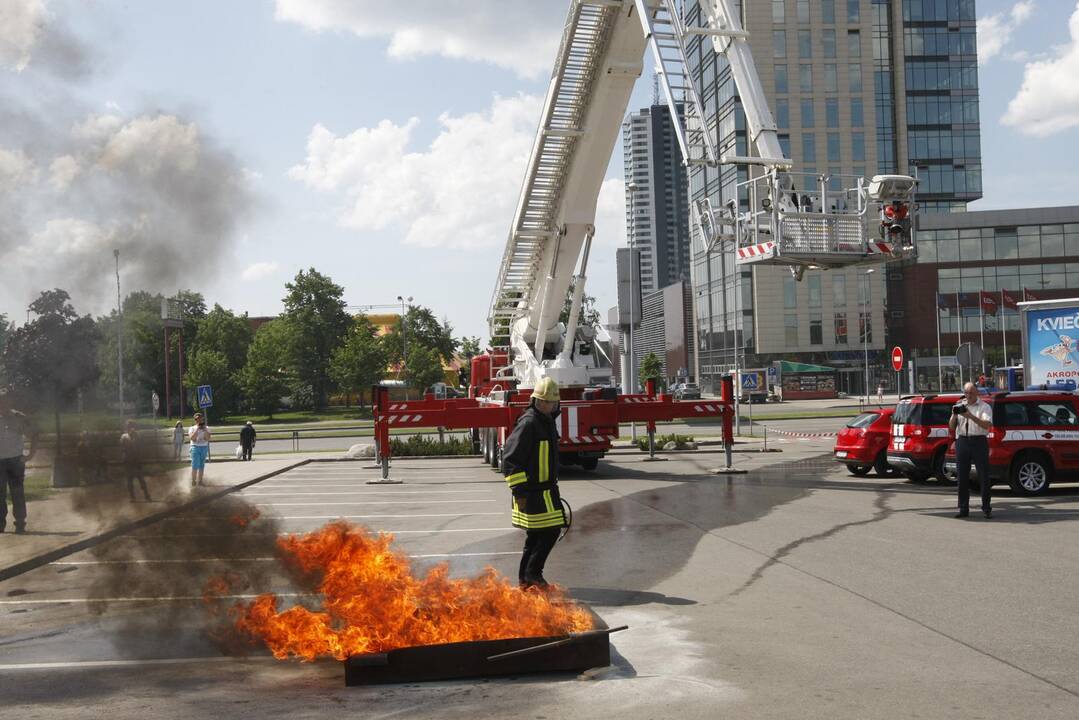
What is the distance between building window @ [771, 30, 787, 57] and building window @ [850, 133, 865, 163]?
8769 millimetres

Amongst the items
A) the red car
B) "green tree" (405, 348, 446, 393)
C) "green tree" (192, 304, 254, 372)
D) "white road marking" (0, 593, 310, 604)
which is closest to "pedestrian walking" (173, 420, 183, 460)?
"white road marking" (0, 593, 310, 604)

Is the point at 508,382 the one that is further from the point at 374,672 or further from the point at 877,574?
the point at 374,672

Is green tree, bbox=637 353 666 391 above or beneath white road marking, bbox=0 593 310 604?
above

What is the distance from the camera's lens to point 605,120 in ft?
58.7

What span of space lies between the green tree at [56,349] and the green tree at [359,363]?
211 feet

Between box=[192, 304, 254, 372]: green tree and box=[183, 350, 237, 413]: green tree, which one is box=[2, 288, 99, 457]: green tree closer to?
box=[192, 304, 254, 372]: green tree

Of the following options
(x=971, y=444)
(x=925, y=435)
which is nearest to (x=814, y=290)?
(x=925, y=435)

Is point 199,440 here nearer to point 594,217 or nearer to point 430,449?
point 594,217

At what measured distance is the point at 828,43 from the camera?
74.9 metres

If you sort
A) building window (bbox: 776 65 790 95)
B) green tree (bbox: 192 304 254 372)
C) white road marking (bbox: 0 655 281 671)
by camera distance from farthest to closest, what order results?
building window (bbox: 776 65 790 95), green tree (bbox: 192 304 254 372), white road marking (bbox: 0 655 281 671)

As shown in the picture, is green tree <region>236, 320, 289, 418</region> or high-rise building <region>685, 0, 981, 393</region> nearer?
green tree <region>236, 320, 289, 418</region>

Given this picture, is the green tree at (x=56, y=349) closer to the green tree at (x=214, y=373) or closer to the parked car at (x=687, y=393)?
the green tree at (x=214, y=373)

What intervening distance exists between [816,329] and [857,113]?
17.6 m

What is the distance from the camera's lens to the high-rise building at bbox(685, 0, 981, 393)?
243 feet
